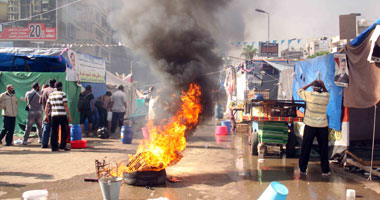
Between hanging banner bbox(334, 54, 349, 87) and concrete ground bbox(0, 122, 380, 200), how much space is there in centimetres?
210

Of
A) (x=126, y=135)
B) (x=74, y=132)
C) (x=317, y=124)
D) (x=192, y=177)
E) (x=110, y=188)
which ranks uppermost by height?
(x=317, y=124)

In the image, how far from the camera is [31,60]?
13.0 m

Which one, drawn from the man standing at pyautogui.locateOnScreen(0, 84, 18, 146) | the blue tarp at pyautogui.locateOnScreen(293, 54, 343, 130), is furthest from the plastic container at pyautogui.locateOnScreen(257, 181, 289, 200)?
the man standing at pyautogui.locateOnScreen(0, 84, 18, 146)

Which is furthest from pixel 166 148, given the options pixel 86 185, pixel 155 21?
pixel 155 21

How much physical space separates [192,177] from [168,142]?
877 millimetres

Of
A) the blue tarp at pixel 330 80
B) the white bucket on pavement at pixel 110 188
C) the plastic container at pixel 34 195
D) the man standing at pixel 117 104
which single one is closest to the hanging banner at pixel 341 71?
the blue tarp at pixel 330 80

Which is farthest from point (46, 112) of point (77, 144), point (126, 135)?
point (126, 135)

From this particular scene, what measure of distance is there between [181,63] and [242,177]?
9.63ft

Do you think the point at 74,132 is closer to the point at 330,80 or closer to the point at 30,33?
the point at 330,80

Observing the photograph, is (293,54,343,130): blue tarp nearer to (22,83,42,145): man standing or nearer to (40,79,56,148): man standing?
(40,79,56,148): man standing

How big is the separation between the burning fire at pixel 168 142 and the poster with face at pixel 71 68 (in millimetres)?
6686

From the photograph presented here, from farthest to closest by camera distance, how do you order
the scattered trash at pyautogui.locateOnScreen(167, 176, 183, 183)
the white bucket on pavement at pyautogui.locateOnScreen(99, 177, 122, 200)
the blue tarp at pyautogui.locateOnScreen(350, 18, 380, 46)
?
the blue tarp at pyautogui.locateOnScreen(350, 18, 380, 46) < the scattered trash at pyautogui.locateOnScreen(167, 176, 183, 183) < the white bucket on pavement at pyautogui.locateOnScreen(99, 177, 122, 200)

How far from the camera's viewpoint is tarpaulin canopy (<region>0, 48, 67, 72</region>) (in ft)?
40.9

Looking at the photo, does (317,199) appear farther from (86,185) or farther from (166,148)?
(86,185)
